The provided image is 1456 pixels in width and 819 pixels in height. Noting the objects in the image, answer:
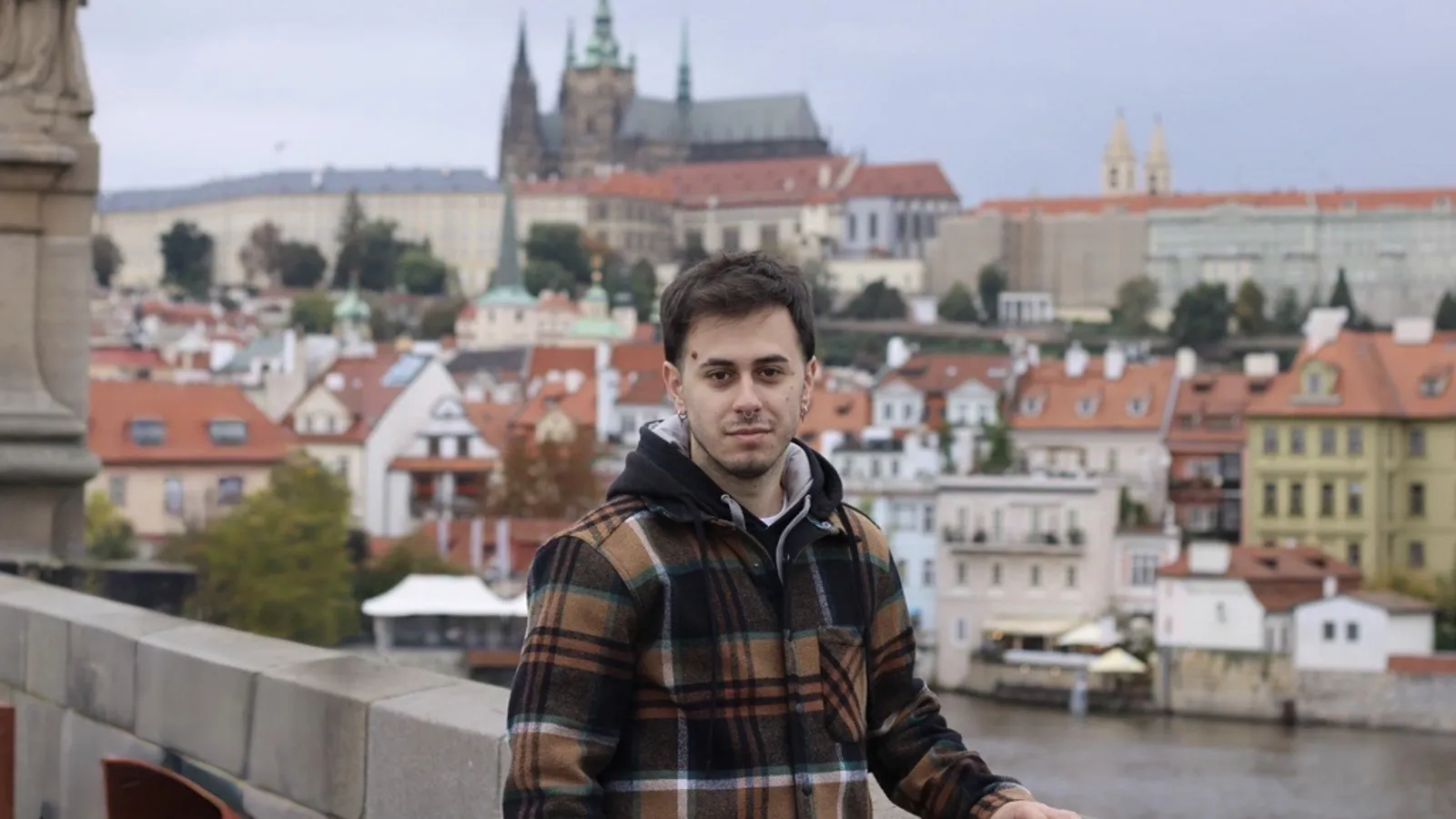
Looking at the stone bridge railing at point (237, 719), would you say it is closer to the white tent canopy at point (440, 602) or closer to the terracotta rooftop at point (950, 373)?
the white tent canopy at point (440, 602)

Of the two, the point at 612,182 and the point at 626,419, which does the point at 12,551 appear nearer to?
the point at 626,419

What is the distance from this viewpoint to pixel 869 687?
7.63 feet

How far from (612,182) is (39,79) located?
11885cm

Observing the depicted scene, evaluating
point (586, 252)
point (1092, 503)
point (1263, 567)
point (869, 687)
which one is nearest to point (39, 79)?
point (869, 687)

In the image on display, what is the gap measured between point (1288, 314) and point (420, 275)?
115ft

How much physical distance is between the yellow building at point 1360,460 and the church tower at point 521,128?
89179 mm

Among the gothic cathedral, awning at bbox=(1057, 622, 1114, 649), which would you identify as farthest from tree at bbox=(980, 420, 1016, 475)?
the gothic cathedral

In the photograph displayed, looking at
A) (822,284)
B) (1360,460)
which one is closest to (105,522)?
(1360,460)

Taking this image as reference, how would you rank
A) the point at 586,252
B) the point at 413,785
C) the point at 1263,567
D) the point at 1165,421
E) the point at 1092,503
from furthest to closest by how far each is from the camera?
the point at 586,252 < the point at 1165,421 < the point at 1092,503 < the point at 1263,567 < the point at 413,785

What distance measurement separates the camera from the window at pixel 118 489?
48406 mm

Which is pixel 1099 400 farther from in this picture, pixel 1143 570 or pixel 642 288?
pixel 642 288

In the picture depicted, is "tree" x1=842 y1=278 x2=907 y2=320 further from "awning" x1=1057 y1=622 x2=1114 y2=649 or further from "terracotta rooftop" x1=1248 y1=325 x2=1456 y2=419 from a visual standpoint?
"awning" x1=1057 y1=622 x2=1114 y2=649

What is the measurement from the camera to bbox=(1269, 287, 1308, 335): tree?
99.1 meters

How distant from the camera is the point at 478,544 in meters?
48.6
